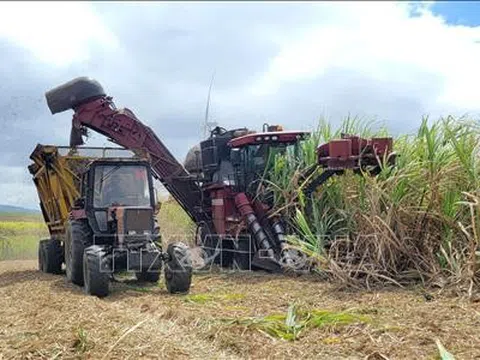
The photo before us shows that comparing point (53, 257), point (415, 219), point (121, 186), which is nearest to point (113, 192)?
point (121, 186)

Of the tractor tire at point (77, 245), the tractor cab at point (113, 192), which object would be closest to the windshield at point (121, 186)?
the tractor cab at point (113, 192)

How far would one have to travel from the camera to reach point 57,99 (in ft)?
37.1

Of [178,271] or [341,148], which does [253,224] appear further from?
[178,271]

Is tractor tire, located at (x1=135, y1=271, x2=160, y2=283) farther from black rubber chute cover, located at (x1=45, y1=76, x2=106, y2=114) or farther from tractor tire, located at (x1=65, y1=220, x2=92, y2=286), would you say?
black rubber chute cover, located at (x1=45, y1=76, x2=106, y2=114)

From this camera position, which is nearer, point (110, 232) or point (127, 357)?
point (127, 357)

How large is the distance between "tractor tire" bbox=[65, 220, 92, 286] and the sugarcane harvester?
8.68 ft

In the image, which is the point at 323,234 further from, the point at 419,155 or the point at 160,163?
the point at 160,163

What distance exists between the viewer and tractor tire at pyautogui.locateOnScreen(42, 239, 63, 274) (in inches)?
443

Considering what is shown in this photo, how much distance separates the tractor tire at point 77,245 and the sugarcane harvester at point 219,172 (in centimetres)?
264

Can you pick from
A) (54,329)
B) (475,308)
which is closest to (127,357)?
(54,329)

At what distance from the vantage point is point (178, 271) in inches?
315

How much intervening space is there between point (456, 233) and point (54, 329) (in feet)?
15.4

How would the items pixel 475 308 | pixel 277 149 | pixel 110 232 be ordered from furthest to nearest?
pixel 277 149, pixel 110 232, pixel 475 308

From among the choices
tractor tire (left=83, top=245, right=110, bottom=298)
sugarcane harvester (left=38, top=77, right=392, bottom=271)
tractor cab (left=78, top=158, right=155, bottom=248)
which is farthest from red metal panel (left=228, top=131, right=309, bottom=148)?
tractor tire (left=83, top=245, right=110, bottom=298)
